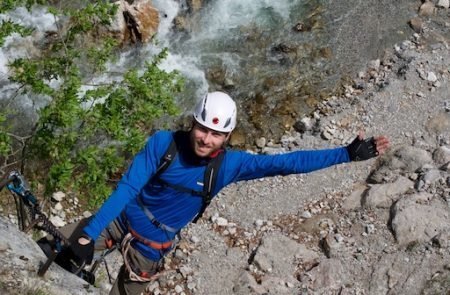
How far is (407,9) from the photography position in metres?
Answer: 14.7

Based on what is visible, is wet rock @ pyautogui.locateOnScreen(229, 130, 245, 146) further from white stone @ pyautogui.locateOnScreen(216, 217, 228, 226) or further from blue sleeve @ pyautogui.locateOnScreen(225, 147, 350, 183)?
blue sleeve @ pyautogui.locateOnScreen(225, 147, 350, 183)

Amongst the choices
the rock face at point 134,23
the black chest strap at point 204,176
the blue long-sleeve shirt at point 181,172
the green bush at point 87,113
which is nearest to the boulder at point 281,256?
the green bush at point 87,113

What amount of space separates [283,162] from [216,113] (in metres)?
0.70

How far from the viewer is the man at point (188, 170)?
5.46 metres

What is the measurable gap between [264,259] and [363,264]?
1374 mm

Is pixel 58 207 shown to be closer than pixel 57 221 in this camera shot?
No

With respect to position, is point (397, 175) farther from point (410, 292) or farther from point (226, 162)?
point (226, 162)

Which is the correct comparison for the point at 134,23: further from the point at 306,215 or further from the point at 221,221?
the point at 306,215

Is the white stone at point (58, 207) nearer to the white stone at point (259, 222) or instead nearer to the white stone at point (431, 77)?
the white stone at point (259, 222)

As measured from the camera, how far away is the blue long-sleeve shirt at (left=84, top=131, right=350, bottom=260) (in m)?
5.45

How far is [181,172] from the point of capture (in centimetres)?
575

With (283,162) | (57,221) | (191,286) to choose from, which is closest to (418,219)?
(191,286)

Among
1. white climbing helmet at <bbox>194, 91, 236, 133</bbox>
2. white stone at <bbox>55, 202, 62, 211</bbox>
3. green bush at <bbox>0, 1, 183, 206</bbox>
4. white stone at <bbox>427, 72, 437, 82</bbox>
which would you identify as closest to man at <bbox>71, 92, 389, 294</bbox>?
white climbing helmet at <bbox>194, 91, 236, 133</bbox>

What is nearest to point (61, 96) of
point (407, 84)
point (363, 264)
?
point (363, 264)
